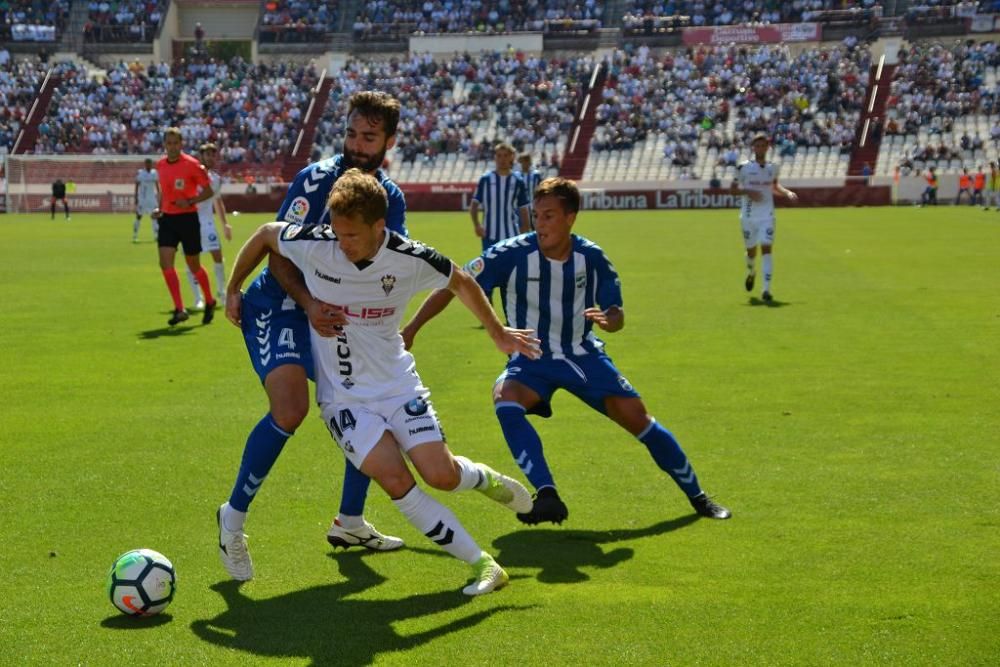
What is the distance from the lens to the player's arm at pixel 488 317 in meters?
5.78

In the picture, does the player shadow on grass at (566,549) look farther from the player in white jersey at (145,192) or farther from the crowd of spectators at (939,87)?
the crowd of spectators at (939,87)

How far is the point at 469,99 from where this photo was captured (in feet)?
204

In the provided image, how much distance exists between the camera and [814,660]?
476cm

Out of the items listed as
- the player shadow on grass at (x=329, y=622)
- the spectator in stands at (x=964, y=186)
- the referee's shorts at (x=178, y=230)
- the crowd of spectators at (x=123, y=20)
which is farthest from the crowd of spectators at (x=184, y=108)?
the player shadow on grass at (x=329, y=622)

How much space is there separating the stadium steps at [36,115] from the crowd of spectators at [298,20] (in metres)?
11.5

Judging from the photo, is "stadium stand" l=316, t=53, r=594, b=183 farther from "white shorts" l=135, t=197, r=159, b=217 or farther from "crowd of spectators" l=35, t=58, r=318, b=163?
"white shorts" l=135, t=197, r=159, b=217

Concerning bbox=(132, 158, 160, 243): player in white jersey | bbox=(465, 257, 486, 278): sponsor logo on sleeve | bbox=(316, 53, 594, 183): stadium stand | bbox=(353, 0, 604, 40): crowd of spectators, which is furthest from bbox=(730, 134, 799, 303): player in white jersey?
bbox=(353, 0, 604, 40): crowd of spectators

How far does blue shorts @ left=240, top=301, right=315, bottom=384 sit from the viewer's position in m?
6.16

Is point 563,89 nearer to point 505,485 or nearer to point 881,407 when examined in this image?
point 881,407

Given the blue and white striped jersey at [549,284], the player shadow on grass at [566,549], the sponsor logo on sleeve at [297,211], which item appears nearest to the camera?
the player shadow on grass at [566,549]

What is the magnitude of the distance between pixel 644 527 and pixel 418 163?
52332 millimetres

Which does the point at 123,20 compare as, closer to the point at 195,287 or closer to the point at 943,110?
the point at 943,110

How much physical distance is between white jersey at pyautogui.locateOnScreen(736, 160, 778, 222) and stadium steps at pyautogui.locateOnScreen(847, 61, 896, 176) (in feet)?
116

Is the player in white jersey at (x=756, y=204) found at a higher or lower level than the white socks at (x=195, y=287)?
higher
